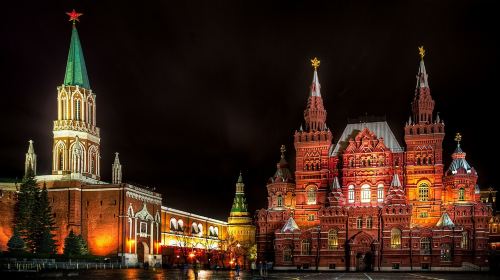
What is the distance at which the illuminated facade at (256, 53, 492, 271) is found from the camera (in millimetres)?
89688

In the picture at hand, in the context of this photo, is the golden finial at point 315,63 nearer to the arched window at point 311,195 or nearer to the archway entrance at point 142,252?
the arched window at point 311,195

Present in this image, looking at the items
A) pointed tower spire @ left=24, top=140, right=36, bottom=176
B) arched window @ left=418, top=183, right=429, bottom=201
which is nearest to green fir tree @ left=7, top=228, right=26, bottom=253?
pointed tower spire @ left=24, top=140, right=36, bottom=176

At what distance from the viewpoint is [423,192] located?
9475 centimetres

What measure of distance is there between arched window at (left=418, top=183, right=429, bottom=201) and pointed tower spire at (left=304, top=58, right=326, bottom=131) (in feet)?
55.6

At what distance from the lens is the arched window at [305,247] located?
94.6m

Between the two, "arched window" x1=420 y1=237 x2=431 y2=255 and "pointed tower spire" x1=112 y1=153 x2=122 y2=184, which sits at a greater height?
"pointed tower spire" x1=112 y1=153 x2=122 y2=184

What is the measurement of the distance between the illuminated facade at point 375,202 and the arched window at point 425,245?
0.13 metres

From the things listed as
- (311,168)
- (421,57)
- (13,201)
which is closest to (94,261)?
(13,201)

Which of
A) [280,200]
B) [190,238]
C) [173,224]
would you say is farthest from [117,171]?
[190,238]

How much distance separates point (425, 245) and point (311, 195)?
18.6 m

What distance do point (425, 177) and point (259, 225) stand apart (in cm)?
2520

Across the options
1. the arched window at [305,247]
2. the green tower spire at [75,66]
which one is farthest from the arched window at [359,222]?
the green tower spire at [75,66]

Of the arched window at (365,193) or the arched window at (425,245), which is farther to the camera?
the arched window at (365,193)

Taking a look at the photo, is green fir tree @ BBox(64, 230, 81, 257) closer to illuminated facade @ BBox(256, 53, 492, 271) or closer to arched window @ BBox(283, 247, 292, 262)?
illuminated facade @ BBox(256, 53, 492, 271)
